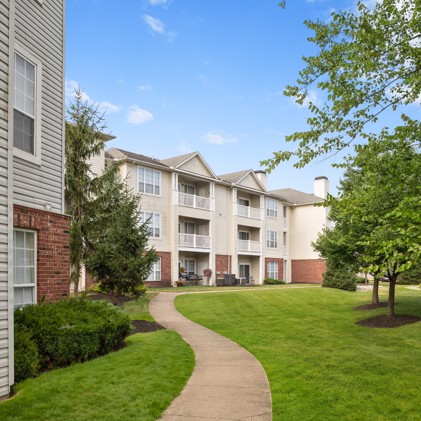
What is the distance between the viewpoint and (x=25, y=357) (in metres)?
6.82

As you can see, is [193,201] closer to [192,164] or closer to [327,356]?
[192,164]

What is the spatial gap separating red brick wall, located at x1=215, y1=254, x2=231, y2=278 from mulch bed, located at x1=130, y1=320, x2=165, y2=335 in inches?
843

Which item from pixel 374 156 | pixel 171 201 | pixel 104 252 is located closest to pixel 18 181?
pixel 374 156

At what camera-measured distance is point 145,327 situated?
13.5 metres

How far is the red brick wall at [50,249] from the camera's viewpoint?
8.87 meters

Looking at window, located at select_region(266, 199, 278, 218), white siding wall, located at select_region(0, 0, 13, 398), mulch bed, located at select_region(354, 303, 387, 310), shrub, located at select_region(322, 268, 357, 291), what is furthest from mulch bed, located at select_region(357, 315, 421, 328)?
window, located at select_region(266, 199, 278, 218)

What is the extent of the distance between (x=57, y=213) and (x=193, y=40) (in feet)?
19.4

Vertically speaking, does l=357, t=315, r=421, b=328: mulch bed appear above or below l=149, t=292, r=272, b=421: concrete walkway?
below

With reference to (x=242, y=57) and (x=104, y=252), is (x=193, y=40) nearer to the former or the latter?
(x=242, y=57)

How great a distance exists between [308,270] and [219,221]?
1433 cm

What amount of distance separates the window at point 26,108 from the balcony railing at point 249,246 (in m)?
29.7

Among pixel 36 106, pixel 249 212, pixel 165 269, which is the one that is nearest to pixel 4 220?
pixel 36 106

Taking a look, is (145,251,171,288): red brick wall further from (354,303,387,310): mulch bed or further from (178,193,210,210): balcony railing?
(354,303,387,310): mulch bed

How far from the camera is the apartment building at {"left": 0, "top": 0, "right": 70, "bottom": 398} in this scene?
8.80 metres
